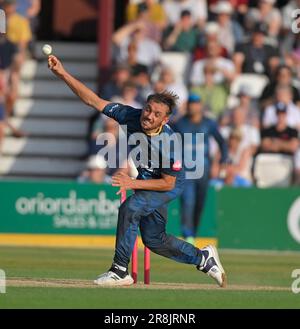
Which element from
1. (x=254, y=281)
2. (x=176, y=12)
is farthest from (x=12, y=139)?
(x=254, y=281)

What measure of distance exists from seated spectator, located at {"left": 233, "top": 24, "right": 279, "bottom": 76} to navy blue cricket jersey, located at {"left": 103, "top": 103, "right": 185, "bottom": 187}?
9870 millimetres

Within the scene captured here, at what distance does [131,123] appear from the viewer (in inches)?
445

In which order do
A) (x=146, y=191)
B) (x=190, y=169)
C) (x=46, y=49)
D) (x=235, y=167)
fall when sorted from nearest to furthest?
(x=46, y=49)
(x=146, y=191)
(x=190, y=169)
(x=235, y=167)

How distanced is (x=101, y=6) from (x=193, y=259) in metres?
11.4

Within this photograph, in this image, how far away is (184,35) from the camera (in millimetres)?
21516

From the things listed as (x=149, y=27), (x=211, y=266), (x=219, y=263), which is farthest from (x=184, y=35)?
(x=211, y=266)

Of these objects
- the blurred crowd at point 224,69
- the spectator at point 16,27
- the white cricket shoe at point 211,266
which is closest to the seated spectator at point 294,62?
the blurred crowd at point 224,69

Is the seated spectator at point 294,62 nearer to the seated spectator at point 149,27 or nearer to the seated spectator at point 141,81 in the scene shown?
the seated spectator at point 149,27

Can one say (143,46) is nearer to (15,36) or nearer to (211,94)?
(211,94)

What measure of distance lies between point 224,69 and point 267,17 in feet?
4.89

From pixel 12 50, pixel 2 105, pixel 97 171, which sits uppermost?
pixel 12 50

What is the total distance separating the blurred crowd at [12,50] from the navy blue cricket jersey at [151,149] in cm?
1031

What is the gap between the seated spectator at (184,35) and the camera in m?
21.5

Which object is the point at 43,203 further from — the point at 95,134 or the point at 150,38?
the point at 150,38
